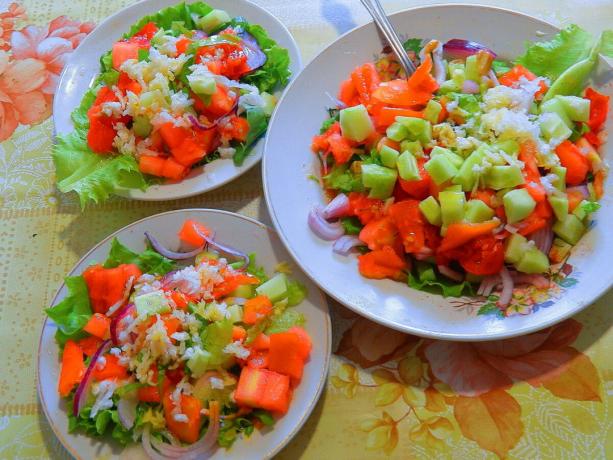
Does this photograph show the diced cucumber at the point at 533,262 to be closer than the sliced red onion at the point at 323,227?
Yes

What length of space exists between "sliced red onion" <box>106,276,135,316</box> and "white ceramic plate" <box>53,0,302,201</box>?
0.32m

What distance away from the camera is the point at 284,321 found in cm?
163

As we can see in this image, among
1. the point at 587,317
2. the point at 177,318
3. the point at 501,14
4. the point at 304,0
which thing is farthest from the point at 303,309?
the point at 304,0

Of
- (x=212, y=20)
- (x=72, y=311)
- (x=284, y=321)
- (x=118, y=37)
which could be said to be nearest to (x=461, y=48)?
(x=212, y=20)

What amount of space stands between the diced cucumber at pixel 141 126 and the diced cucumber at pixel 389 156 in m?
0.80

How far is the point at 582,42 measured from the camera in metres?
1.74

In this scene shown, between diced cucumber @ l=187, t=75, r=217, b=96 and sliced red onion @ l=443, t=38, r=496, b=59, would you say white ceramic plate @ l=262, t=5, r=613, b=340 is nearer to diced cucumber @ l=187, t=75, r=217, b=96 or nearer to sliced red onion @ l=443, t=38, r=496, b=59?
sliced red onion @ l=443, t=38, r=496, b=59

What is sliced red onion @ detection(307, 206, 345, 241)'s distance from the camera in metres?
1.70

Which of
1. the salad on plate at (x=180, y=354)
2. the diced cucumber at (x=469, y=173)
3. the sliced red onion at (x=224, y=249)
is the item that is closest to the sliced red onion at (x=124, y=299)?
the salad on plate at (x=180, y=354)

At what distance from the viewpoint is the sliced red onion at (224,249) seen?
1742 mm

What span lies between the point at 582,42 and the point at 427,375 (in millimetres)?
1102

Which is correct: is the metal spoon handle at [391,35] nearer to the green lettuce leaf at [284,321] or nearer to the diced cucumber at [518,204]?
the diced cucumber at [518,204]

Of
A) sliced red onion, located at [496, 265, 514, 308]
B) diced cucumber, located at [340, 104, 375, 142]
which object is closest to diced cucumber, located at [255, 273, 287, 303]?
diced cucumber, located at [340, 104, 375, 142]

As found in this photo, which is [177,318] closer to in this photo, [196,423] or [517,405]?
[196,423]
